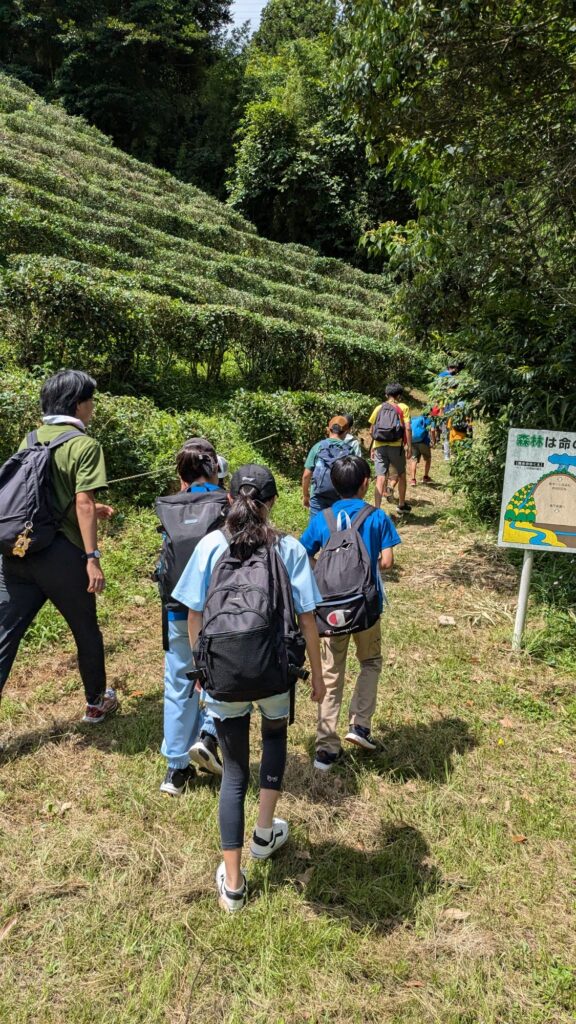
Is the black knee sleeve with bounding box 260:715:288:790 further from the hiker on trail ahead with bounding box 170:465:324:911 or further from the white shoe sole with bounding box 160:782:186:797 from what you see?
the white shoe sole with bounding box 160:782:186:797

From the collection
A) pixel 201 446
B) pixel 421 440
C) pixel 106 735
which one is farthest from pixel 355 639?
pixel 421 440

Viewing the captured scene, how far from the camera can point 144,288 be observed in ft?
35.1

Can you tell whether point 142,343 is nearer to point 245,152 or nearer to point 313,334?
point 313,334

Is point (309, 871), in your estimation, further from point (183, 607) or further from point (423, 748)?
point (183, 607)

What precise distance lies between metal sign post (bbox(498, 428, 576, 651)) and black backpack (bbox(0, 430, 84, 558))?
3.07 meters

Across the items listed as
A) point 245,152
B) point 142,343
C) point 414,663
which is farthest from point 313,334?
point 245,152

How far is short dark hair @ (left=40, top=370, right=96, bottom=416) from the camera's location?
128 inches

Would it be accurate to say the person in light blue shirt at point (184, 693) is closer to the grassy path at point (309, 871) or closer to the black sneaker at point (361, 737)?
the grassy path at point (309, 871)

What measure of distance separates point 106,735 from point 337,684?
134 cm

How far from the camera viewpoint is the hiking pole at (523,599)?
4.60 meters

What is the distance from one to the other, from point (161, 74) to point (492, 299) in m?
38.0

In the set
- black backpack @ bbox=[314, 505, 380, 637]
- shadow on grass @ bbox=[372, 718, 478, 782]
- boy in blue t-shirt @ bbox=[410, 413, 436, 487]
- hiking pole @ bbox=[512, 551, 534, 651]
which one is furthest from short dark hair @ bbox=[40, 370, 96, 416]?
boy in blue t-shirt @ bbox=[410, 413, 436, 487]

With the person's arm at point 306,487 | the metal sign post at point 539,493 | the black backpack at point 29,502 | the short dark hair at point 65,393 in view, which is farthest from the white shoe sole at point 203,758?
the person's arm at point 306,487

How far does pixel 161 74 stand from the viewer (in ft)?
116
